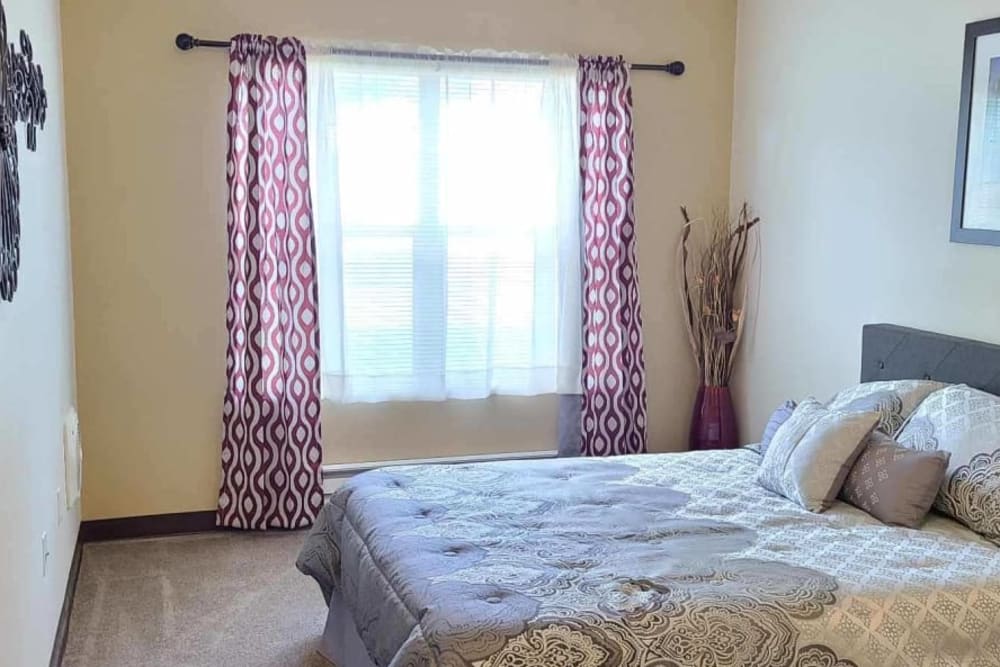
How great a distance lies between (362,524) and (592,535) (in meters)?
0.65

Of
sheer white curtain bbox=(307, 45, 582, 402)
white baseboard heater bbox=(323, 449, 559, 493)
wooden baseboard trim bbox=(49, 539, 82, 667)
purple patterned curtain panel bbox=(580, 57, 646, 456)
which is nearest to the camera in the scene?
wooden baseboard trim bbox=(49, 539, 82, 667)

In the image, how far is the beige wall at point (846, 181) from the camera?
3.40 m

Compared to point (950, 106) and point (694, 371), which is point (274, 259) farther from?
point (950, 106)

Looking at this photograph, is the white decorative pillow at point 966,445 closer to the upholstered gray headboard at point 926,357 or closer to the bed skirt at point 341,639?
the upholstered gray headboard at point 926,357

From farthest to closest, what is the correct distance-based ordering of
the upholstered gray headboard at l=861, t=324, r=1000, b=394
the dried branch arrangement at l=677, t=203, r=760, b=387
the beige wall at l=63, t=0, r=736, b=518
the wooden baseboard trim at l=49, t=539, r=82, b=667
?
the dried branch arrangement at l=677, t=203, r=760, b=387 → the beige wall at l=63, t=0, r=736, b=518 → the upholstered gray headboard at l=861, t=324, r=1000, b=394 → the wooden baseboard trim at l=49, t=539, r=82, b=667

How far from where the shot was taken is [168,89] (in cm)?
403

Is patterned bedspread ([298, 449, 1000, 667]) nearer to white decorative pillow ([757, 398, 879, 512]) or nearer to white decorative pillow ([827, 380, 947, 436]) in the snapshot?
white decorative pillow ([757, 398, 879, 512])

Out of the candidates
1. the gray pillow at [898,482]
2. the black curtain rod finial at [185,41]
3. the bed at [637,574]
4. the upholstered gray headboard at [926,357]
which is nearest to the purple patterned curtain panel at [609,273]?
the upholstered gray headboard at [926,357]

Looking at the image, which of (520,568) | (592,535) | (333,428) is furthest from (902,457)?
(333,428)

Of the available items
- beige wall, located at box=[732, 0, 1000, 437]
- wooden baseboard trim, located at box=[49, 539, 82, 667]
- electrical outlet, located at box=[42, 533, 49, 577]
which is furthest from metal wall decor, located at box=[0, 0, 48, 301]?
beige wall, located at box=[732, 0, 1000, 437]

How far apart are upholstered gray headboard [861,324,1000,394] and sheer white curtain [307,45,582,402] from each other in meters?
1.41

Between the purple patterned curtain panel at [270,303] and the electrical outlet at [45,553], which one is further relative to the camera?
the purple patterned curtain panel at [270,303]

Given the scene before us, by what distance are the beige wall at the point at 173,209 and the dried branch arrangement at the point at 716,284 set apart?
74cm

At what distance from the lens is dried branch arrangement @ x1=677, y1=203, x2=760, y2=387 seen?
182 inches
